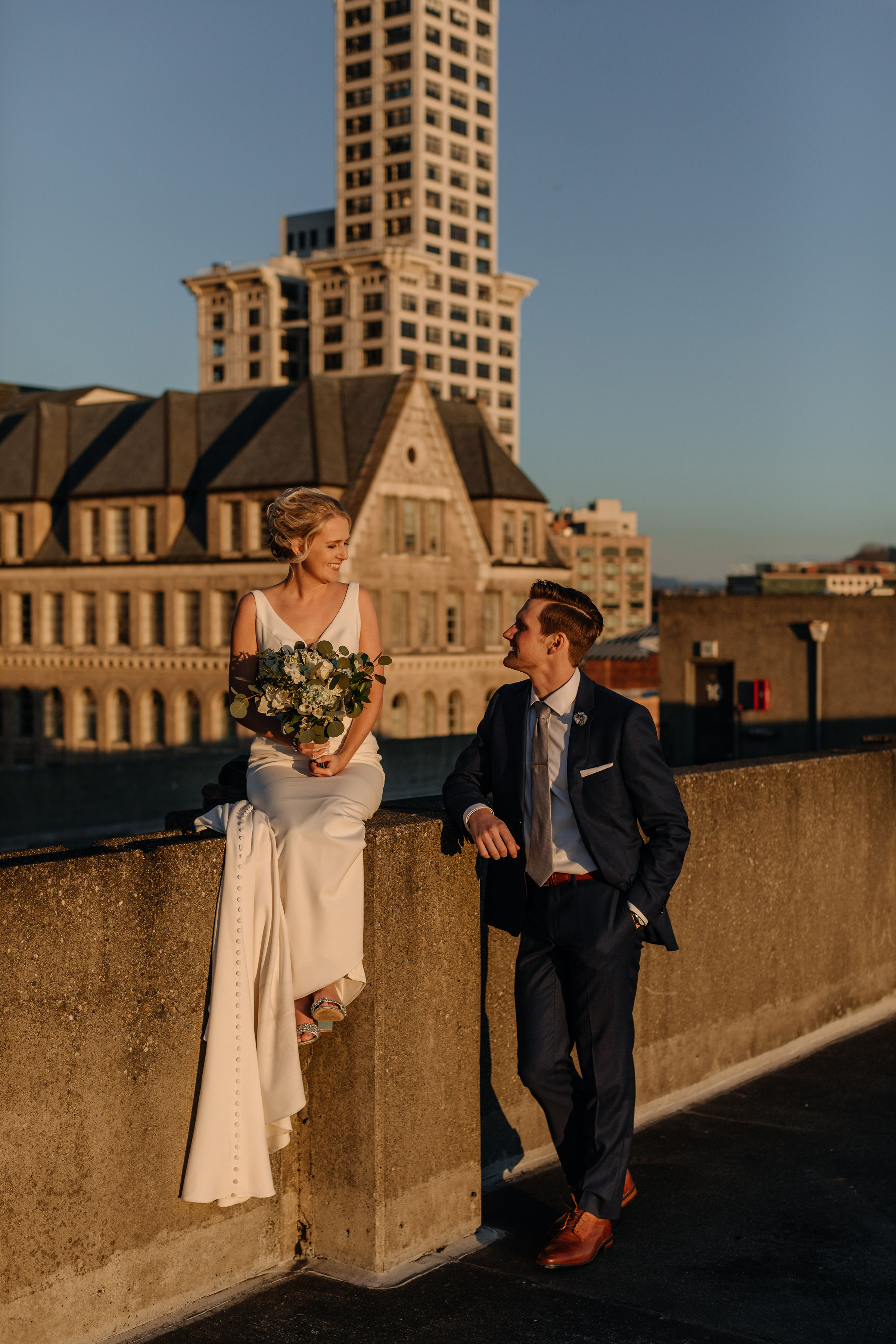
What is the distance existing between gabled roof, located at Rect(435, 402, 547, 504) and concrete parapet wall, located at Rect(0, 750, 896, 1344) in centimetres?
6479

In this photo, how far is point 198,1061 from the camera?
4289mm

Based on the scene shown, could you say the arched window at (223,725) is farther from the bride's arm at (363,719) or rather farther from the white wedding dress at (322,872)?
the white wedding dress at (322,872)

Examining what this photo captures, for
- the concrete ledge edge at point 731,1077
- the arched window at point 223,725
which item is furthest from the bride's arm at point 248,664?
the arched window at point 223,725

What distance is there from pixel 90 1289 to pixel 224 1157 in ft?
1.66

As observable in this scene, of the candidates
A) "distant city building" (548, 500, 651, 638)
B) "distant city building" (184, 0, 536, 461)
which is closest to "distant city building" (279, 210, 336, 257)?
"distant city building" (184, 0, 536, 461)

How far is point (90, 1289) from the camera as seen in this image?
13.1 feet

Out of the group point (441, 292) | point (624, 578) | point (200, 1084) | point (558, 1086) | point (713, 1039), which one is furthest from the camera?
point (624, 578)

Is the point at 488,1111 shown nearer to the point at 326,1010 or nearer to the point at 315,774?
the point at 326,1010

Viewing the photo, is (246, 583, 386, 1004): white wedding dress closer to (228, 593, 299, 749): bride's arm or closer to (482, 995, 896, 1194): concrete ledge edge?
(228, 593, 299, 749): bride's arm

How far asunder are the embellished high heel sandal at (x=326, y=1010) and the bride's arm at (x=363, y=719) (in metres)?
0.74

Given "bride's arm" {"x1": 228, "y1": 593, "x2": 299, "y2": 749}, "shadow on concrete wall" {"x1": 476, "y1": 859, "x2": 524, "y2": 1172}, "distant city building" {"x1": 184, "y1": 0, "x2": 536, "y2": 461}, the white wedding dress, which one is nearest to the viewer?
the white wedding dress

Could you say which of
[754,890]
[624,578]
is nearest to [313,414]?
[754,890]

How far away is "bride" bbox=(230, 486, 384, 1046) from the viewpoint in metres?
4.36

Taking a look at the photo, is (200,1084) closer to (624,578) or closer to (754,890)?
(754,890)
